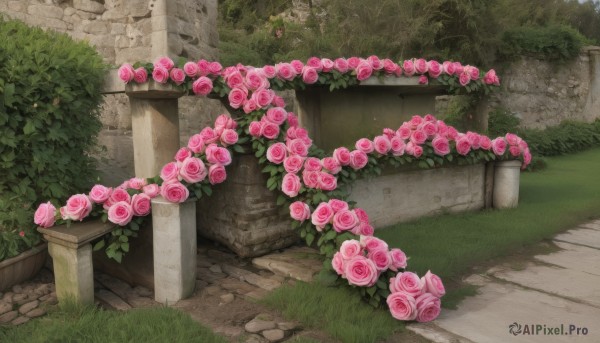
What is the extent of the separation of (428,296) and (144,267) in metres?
2.11

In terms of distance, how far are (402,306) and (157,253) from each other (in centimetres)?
169

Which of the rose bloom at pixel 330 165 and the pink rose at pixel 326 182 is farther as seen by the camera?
the rose bloom at pixel 330 165

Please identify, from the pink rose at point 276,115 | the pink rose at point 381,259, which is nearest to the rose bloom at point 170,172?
the pink rose at point 276,115

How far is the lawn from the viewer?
290cm

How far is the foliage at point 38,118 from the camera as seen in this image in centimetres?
334

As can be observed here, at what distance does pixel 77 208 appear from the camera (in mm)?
3234

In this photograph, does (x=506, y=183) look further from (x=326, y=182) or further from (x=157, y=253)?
(x=157, y=253)

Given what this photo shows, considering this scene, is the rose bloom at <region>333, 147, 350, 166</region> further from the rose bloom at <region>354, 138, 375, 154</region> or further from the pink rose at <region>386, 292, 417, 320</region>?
the pink rose at <region>386, 292, 417, 320</region>

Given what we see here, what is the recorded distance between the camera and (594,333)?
275 centimetres

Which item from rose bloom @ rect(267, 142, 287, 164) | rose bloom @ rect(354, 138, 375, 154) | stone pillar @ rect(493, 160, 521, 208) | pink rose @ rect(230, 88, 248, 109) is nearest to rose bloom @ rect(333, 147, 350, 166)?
rose bloom @ rect(354, 138, 375, 154)

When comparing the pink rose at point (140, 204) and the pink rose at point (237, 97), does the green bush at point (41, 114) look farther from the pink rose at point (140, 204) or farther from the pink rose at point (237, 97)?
the pink rose at point (237, 97)

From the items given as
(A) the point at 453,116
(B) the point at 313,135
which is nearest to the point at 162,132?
(B) the point at 313,135

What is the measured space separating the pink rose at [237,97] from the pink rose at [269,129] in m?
0.29

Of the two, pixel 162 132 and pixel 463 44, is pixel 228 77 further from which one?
pixel 463 44
